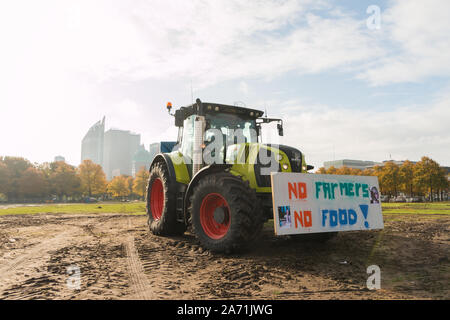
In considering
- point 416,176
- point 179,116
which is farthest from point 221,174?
point 416,176

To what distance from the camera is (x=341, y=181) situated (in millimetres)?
5605

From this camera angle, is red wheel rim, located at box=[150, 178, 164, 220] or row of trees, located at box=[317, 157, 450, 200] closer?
red wheel rim, located at box=[150, 178, 164, 220]

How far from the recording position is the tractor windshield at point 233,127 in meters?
7.01

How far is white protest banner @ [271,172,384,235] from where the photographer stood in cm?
488

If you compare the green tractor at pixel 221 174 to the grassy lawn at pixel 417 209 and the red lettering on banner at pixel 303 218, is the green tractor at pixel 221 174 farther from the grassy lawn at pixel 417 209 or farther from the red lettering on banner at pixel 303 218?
the grassy lawn at pixel 417 209

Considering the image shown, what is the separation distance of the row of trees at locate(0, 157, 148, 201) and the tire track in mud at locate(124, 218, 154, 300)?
162 ft

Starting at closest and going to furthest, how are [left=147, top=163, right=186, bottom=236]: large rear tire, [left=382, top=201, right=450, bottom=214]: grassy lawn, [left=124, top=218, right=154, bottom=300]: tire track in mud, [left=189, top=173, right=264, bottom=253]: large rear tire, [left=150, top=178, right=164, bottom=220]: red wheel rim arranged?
[left=124, top=218, right=154, bottom=300]: tire track in mud
[left=189, top=173, right=264, bottom=253]: large rear tire
[left=147, top=163, right=186, bottom=236]: large rear tire
[left=150, top=178, right=164, bottom=220]: red wheel rim
[left=382, top=201, right=450, bottom=214]: grassy lawn

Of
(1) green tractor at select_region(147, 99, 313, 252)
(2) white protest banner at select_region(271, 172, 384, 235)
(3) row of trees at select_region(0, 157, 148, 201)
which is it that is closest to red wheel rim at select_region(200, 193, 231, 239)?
(1) green tractor at select_region(147, 99, 313, 252)

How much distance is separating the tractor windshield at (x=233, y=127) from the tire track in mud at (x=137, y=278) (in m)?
3.10

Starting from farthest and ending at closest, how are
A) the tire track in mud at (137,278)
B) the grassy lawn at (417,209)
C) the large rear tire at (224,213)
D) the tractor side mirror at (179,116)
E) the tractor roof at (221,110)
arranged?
the grassy lawn at (417,209)
the tractor side mirror at (179,116)
the tractor roof at (221,110)
the large rear tire at (224,213)
the tire track in mud at (137,278)

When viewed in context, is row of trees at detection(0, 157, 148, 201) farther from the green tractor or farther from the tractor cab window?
the green tractor

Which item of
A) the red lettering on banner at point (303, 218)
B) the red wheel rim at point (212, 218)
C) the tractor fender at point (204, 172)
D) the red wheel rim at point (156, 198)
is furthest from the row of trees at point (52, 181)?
the red lettering on banner at point (303, 218)
